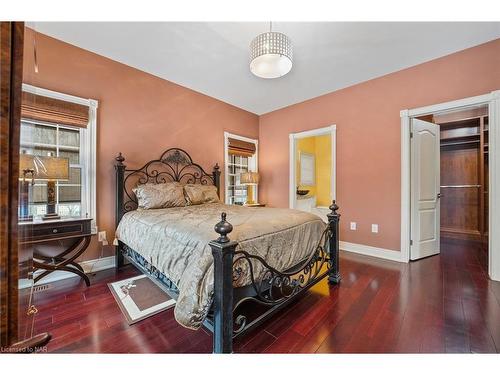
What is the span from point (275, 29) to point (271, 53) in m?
0.57

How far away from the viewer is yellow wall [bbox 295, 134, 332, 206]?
19.1 ft

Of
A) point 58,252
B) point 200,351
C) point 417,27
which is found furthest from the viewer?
point 58,252

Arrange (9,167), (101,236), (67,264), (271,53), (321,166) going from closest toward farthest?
1. (9,167)
2. (271,53)
3. (67,264)
4. (101,236)
5. (321,166)

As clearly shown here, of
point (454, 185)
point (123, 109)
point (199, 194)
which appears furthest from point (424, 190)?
point (123, 109)

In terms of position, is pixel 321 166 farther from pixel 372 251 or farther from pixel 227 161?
pixel 372 251

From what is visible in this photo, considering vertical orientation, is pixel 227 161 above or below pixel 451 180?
above

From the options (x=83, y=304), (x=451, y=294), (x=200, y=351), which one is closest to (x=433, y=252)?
(x=451, y=294)

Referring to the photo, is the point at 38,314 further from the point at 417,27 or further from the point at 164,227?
the point at 417,27

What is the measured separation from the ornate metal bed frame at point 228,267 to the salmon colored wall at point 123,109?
18 cm

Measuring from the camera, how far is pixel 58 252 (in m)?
2.40

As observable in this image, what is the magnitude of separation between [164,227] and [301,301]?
1.40 metres

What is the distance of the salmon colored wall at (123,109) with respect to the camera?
2.44 m

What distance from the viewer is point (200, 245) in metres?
1.36

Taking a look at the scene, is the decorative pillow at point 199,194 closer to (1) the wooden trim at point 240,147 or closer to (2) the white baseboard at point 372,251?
(1) the wooden trim at point 240,147
